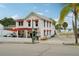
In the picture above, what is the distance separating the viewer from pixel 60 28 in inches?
351

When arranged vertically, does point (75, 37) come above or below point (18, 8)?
below

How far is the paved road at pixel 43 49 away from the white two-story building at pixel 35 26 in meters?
0.28

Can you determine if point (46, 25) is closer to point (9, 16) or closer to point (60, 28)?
point (60, 28)

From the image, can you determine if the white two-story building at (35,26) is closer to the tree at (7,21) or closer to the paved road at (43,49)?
the tree at (7,21)

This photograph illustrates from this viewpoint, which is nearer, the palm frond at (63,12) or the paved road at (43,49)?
the paved road at (43,49)

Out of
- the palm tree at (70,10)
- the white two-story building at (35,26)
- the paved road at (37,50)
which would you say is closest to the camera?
the paved road at (37,50)

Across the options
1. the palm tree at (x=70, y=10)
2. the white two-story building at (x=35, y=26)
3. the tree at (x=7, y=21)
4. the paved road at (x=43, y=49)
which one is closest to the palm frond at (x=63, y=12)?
the palm tree at (x=70, y=10)

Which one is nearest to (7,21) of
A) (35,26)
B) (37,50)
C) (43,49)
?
(35,26)

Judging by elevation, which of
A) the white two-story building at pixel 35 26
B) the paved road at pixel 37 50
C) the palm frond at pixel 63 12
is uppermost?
the palm frond at pixel 63 12

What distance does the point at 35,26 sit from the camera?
9.08 metres

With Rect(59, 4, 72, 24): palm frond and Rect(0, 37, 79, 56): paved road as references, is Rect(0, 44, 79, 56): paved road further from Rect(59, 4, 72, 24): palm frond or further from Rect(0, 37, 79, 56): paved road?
Rect(59, 4, 72, 24): palm frond

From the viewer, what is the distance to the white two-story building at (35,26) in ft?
29.5

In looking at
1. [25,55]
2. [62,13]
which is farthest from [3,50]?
[62,13]

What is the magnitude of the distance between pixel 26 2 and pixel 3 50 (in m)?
1.53
